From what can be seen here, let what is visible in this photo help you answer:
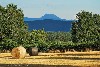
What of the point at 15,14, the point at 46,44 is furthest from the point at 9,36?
the point at 46,44

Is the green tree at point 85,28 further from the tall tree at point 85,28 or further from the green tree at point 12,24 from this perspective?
the green tree at point 12,24

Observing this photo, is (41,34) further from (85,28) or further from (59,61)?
(59,61)

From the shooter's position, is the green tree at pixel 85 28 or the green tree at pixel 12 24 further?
the green tree at pixel 85 28

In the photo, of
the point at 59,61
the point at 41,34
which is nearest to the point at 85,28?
the point at 41,34

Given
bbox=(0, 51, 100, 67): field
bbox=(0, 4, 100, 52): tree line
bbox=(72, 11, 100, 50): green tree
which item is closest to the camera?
bbox=(0, 51, 100, 67): field

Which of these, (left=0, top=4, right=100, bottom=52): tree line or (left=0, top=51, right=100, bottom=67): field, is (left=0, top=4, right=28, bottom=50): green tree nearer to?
(left=0, top=4, right=100, bottom=52): tree line

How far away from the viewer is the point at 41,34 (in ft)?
521

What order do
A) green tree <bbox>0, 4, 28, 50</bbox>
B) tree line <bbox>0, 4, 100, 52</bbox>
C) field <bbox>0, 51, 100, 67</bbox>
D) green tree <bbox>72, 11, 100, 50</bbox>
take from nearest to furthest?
field <bbox>0, 51, 100, 67</bbox> → tree line <bbox>0, 4, 100, 52</bbox> → green tree <bbox>0, 4, 28, 50</bbox> → green tree <bbox>72, 11, 100, 50</bbox>

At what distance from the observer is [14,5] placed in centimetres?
13338

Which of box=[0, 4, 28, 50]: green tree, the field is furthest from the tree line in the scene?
the field

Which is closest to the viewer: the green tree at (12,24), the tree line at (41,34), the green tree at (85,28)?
the tree line at (41,34)

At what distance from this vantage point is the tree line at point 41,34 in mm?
74188

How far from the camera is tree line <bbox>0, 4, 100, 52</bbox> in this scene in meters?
74.2

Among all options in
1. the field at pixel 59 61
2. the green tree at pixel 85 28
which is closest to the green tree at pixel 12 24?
the green tree at pixel 85 28
